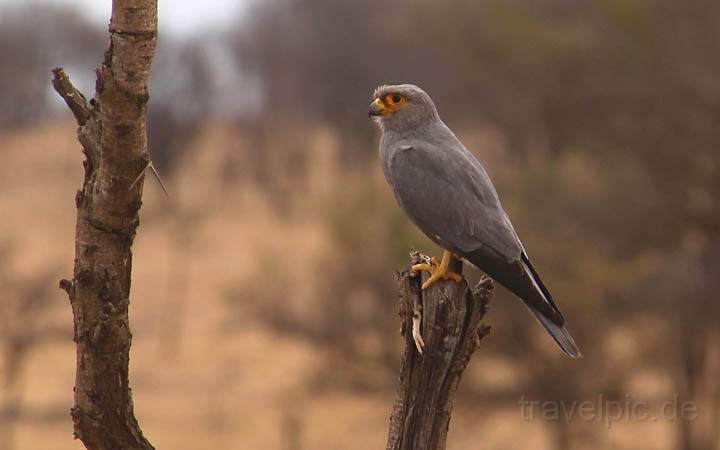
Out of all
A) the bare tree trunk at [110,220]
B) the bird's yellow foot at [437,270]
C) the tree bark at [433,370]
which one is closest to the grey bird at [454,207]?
the bird's yellow foot at [437,270]

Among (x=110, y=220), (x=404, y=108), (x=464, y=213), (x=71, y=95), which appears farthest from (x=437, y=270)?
(x=71, y=95)

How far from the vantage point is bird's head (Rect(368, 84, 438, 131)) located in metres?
5.55

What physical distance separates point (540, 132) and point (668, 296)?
11334mm

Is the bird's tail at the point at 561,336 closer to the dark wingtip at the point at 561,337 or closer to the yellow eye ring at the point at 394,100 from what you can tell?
the dark wingtip at the point at 561,337

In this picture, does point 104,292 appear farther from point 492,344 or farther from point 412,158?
point 492,344

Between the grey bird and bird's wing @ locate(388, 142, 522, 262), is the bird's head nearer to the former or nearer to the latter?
the grey bird

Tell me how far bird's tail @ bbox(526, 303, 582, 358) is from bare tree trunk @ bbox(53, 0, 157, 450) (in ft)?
5.50

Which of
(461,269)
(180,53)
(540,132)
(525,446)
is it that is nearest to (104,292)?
(461,269)

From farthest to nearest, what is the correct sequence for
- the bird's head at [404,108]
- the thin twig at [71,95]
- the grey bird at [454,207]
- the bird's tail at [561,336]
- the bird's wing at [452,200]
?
the bird's head at [404,108], the bird's wing at [452,200], the grey bird at [454,207], the bird's tail at [561,336], the thin twig at [71,95]

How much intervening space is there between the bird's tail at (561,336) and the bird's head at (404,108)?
1.28 m

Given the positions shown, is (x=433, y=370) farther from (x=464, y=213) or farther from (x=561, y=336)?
(x=464, y=213)

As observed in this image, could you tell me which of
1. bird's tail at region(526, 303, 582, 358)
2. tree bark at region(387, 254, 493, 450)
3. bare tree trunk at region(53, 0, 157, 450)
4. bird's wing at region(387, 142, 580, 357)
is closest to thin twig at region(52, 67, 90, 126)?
bare tree trunk at region(53, 0, 157, 450)

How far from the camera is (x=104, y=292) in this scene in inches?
152

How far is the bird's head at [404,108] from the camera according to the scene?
5.55 m
